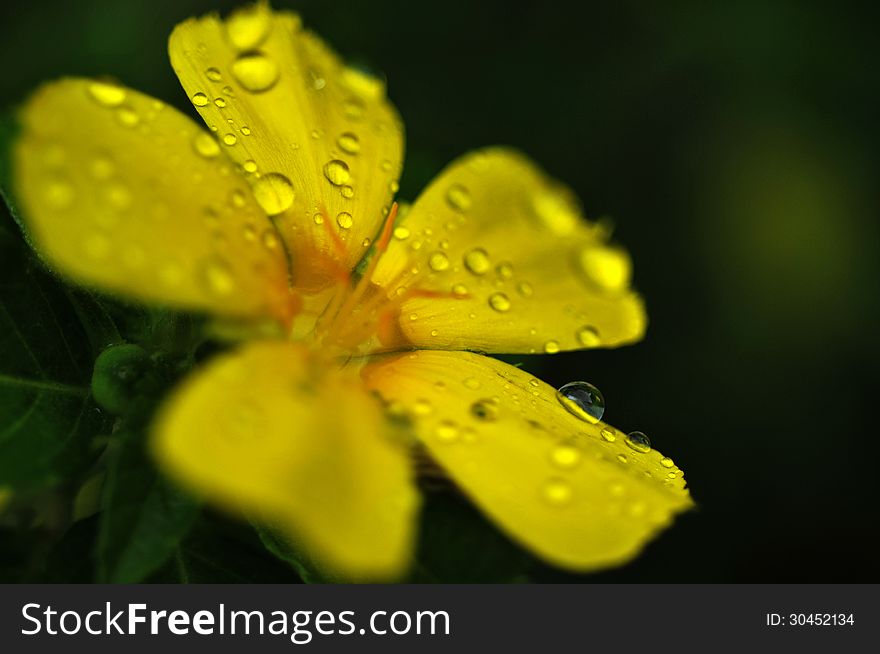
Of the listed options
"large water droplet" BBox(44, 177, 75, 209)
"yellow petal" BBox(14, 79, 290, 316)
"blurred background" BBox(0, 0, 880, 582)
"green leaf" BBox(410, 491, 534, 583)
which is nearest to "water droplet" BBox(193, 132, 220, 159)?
"yellow petal" BBox(14, 79, 290, 316)

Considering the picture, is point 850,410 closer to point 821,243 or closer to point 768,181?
point 821,243

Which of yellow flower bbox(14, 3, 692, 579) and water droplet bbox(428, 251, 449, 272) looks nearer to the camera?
yellow flower bbox(14, 3, 692, 579)

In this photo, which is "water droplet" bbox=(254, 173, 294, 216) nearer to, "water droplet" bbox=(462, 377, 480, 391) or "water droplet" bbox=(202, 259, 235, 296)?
"water droplet" bbox=(202, 259, 235, 296)

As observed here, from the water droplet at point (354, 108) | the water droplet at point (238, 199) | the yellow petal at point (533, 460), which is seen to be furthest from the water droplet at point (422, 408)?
the water droplet at point (354, 108)

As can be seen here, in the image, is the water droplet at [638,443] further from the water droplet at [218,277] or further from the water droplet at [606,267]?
the water droplet at [218,277]

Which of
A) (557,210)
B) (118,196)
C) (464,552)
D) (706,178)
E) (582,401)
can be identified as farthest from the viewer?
(706,178)

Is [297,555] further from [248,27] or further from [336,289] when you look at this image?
[248,27]

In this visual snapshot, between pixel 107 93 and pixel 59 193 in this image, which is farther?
pixel 107 93

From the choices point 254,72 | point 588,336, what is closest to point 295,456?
point 588,336
